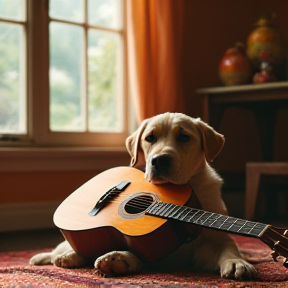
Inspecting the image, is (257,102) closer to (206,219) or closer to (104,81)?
(104,81)

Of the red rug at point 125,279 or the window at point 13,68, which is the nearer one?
the red rug at point 125,279

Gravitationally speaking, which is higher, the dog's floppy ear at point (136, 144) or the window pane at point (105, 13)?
the window pane at point (105, 13)

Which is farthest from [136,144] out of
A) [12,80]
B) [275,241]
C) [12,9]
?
[12,9]

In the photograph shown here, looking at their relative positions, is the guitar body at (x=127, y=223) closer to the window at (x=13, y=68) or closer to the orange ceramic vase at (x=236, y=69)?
the window at (x=13, y=68)

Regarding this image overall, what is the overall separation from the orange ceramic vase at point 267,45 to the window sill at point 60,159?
39.4 inches

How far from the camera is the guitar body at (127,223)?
151 centimetres

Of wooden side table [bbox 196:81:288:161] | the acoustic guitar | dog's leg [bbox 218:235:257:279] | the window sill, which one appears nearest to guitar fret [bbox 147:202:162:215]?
the acoustic guitar

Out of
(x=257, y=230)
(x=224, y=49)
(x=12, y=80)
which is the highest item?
(x=224, y=49)

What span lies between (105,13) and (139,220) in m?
2.08

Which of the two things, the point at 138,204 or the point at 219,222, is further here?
the point at 138,204

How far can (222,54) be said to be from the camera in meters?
3.82

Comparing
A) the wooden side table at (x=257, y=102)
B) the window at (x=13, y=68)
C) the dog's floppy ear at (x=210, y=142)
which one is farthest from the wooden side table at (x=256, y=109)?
the dog's floppy ear at (x=210, y=142)

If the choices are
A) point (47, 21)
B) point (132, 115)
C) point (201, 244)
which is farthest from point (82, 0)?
point (201, 244)

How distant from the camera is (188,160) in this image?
1.76 metres
